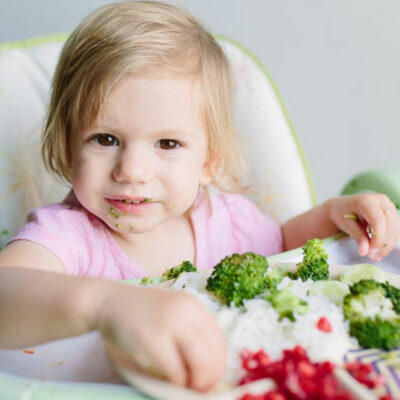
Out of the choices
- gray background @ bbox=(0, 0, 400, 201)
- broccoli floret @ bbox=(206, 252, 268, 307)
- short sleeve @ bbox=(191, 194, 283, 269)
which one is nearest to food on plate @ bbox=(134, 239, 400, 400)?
broccoli floret @ bbox=(206, 252, 268, 307)

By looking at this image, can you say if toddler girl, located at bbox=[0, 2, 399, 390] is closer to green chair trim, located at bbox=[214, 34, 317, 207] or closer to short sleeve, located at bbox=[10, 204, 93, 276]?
short sleeve, located at bbox=[10, 204, 93, 276]

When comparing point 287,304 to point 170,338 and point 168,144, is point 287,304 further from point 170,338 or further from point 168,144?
point 168,144

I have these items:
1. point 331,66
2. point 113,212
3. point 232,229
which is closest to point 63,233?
point 113,212

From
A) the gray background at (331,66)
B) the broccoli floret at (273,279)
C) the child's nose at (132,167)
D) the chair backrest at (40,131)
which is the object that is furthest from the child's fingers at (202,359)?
the gray background at (331,66)

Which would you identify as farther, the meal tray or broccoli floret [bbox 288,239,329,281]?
broccoli floret [bbox 288,239,329,281]

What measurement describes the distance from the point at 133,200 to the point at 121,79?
0.15m

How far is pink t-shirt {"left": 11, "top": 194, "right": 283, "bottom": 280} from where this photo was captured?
2.64 ft

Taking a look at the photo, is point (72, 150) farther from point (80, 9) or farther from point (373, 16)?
point (373, 16)

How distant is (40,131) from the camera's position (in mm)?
1020

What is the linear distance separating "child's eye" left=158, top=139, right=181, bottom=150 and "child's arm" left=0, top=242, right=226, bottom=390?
310 millimetres

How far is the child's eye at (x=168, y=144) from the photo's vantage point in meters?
0.79

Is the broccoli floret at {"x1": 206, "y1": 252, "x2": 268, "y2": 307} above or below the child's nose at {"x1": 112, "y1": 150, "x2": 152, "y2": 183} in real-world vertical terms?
above

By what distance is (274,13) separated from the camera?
64.7 inches

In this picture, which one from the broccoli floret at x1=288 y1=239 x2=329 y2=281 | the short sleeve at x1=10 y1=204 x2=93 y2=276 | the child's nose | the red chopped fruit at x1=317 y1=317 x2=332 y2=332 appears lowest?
the short sleeve at x1=10 y1=204 x2=93 y2=276
